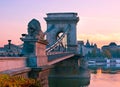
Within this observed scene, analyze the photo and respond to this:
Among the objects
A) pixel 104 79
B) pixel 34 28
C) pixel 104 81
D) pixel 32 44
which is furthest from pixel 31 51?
pixel 104 79

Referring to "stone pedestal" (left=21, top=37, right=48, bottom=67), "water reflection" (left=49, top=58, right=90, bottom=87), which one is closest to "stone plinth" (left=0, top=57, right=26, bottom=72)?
"stone pedestal" (left=21, top=37, right=48, bottom=67)

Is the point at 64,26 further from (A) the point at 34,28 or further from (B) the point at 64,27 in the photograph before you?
(A) the point at 34,28

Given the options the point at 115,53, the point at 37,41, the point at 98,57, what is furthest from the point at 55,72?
the point at 115,53

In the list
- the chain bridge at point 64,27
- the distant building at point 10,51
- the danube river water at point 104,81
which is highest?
the chain bridge at point 64,27

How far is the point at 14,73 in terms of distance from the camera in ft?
50.3

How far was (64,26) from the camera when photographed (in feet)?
246

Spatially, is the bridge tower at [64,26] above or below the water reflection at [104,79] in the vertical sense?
above

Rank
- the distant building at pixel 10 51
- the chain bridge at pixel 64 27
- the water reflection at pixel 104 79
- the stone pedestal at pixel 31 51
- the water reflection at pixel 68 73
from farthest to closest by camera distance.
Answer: the chain bridge at pixel 64 27
the water reflection at pixel 68 73
the water reflection at pixel 104 79
the distant building at pixel 10 51
the stone pedestal at pixel 31 51

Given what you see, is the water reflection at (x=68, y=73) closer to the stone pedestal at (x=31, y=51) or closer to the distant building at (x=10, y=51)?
the distant building at (x=10, y=51)

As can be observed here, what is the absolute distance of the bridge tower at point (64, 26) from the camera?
7338cm

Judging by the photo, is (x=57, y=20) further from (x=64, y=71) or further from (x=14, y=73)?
(x=14, y=73)

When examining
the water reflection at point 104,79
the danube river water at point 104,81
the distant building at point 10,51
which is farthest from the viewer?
the water reflection at point 104,79

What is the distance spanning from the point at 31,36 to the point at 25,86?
8.42 meters

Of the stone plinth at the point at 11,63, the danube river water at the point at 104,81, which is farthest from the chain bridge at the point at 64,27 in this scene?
the stone plinth at the point at 11,63
